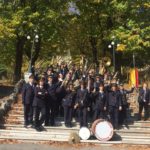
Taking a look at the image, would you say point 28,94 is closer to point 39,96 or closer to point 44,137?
point 39,96

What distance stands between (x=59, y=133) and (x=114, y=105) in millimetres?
2479

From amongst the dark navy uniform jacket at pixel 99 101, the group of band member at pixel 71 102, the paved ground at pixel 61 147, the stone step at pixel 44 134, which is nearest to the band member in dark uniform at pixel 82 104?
the group of band member at pixel 71 102

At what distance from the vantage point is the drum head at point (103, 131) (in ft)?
64.2

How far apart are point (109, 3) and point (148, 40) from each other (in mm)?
5629

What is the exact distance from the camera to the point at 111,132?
19656mm

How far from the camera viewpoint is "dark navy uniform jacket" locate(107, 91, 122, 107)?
21.0 m

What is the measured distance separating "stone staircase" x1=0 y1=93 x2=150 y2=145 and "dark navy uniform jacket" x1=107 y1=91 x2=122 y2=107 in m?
0.99

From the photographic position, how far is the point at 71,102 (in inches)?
830

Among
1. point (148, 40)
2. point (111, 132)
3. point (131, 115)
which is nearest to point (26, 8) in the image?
point (148, 40)

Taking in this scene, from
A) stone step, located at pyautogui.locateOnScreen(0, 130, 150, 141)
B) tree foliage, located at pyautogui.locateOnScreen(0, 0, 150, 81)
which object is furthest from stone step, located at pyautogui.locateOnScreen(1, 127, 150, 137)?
tree foliage, located at pyautogui.locateOnScreen(0, 0, 150, 81)

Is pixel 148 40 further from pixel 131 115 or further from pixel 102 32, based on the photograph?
pixel 131 115

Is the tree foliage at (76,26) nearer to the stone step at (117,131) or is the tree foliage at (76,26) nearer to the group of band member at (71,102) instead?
the group of band member at (71,102)

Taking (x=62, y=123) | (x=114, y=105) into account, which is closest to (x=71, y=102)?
(x=62, y=123)

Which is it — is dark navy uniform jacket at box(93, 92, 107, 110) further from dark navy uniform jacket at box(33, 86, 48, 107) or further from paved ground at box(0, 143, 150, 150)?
paved ground at box(0, 143, 150, 150)
